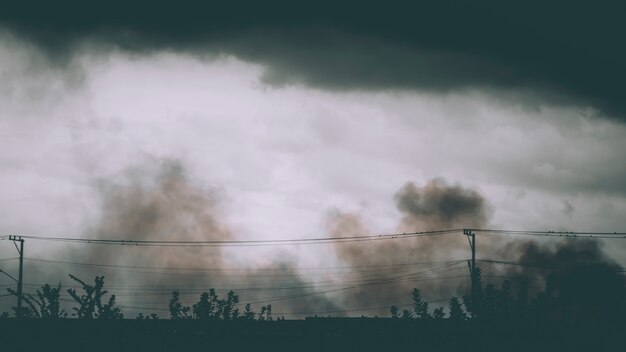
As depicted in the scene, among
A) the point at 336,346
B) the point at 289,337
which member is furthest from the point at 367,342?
the point at 289,337

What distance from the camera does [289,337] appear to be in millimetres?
28391

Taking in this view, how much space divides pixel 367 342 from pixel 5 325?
17053 mm

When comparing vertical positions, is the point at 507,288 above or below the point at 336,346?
above

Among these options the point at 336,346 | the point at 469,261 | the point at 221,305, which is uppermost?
the point at 469,261

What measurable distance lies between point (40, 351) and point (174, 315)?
11363 millimetres

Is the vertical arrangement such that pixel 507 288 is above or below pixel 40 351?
above

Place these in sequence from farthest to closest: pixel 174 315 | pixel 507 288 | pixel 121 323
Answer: pixel 507 288
pixel 174 315
pixel 121 323

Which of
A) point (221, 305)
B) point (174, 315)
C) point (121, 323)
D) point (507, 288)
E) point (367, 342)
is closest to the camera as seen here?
point (367, 342)

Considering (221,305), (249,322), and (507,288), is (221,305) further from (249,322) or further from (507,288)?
(507,288)

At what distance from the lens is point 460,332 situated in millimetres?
27812

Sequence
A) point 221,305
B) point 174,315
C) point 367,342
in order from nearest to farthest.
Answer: point 367,342
point 174,315
point 221,305

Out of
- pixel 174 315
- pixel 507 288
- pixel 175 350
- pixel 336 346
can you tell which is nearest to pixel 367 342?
pixel 336 346

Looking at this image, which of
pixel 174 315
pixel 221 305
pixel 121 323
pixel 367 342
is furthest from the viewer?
pixel 221 305

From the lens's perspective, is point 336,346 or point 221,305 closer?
point 336,346
